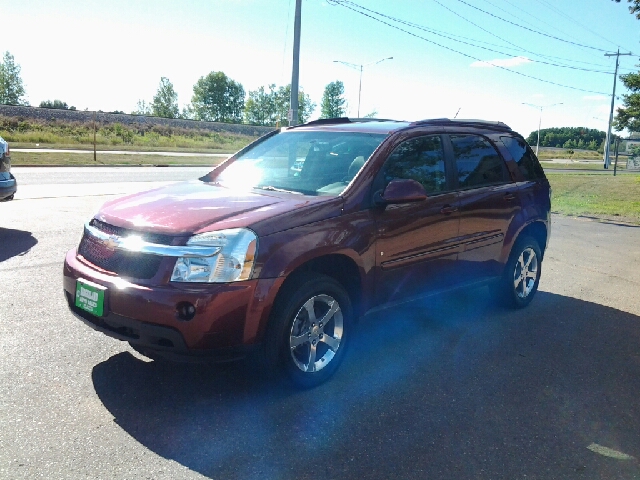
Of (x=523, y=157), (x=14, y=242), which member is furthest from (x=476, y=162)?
(x=14, y=242)

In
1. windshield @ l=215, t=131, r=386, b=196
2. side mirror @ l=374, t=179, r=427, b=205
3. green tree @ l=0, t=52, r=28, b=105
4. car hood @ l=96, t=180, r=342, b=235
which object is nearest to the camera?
car hood @ l=96, t=180, r=342, b=235

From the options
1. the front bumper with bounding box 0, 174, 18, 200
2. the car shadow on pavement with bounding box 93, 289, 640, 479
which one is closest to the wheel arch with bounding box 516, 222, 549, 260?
the car shadow on pavement with bounding box 93, 289, 640, 479

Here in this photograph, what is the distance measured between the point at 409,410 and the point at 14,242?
6.28 metres

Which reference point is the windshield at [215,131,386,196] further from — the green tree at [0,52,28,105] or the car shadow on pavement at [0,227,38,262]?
the green tree at [0,52,28,105]

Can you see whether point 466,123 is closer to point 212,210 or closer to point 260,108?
point 212,210

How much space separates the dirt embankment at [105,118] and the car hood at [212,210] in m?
65.0

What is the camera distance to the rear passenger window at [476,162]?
518 centimetres

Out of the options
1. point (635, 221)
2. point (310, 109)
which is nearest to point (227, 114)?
point (310, 109)

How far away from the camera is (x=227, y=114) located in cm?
13675

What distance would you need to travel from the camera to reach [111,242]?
3.71 m

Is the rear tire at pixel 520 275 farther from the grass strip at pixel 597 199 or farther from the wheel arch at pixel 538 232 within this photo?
the grass strip at pixel 597 199

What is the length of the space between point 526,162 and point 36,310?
497 centimetres

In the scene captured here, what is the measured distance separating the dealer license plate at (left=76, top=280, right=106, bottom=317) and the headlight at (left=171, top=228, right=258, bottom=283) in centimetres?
52

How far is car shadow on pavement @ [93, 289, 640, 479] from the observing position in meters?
3.09
